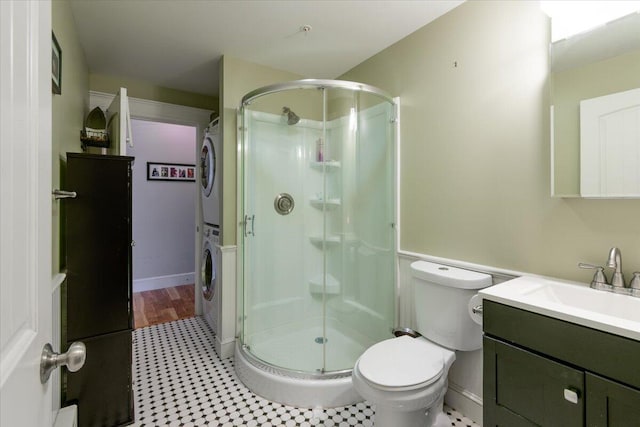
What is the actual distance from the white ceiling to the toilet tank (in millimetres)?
1559

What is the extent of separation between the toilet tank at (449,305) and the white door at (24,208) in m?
1.61

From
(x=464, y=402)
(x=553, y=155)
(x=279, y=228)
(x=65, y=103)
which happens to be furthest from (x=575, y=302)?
(x=65, y=103)

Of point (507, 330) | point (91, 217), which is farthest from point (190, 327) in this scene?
point (507, 330)

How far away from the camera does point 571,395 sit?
1013mm

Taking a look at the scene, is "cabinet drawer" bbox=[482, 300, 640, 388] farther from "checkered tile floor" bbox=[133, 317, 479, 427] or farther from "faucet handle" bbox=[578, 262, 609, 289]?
"checkered tile floor" bbox=[133, 317, 479, 427]

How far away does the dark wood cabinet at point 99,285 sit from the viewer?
1.54m

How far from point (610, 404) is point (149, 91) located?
362cm

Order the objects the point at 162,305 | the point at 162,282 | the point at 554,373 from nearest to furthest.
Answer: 1. the point at 554,373
2. the point at 162,305
3. the point at 162,282

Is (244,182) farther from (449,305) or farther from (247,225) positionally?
(449,305)

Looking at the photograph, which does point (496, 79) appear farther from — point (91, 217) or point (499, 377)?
point (91, 217)

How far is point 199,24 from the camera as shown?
77.8 inches

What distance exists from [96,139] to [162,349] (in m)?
1.72

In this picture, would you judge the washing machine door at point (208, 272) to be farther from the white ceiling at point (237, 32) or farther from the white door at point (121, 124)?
the white ceiling at point (237, 32)

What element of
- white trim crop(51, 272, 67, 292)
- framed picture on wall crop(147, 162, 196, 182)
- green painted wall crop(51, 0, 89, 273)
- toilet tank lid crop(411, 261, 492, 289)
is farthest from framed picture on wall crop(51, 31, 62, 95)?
framed picture on wall crop(147, 162, 196, 182)
